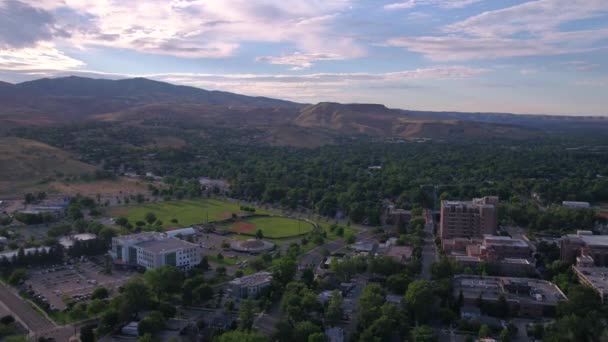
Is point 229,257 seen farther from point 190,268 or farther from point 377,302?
point 377,302

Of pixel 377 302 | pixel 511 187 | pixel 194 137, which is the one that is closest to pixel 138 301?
pixel 377 302

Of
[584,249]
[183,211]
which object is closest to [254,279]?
[584,249]

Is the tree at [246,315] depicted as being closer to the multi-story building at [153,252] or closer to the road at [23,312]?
the road at [23,312]

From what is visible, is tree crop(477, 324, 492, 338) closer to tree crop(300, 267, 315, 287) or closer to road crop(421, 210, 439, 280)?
road crop(421, 210, 439, 280)

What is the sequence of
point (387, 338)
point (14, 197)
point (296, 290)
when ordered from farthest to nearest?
point (14, 197), point (296, 290), point (387, 338)

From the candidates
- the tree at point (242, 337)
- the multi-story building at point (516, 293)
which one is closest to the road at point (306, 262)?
the tree at point (242, 337)
